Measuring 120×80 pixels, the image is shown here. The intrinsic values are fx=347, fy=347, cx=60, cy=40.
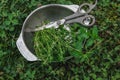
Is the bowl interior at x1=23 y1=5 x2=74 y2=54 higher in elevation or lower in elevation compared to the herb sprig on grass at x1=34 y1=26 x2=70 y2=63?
higher

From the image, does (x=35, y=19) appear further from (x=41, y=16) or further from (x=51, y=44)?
(x=51, y=44)

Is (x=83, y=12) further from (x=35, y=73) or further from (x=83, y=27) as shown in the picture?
(x=35, y=73)

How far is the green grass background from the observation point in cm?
236

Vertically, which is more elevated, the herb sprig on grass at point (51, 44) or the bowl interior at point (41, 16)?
the bowl interior at point (41, 16)

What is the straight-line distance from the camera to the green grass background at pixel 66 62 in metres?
2.36

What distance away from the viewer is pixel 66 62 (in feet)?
7.89

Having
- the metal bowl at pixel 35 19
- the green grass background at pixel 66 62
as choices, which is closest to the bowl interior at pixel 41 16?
the metal bowl at pixel 35 19

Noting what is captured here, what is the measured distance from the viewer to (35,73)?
94.0 inches

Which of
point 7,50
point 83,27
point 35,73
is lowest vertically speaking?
Answer: point 35,73

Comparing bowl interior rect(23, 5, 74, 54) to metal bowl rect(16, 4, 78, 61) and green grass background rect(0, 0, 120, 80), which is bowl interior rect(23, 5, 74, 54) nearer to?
metal bowl rect(16, 4, 78, 61)

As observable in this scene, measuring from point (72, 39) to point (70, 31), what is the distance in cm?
7

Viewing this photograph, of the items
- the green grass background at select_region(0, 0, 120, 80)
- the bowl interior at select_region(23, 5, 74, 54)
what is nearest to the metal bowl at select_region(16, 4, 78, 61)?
the bowl interior at select_region(23, 5, 74, 54)

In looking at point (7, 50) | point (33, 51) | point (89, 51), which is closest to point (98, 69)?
point (89, 51)

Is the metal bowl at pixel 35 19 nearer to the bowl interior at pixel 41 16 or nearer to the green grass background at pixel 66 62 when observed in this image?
the bowl interior at pixel 41 16
